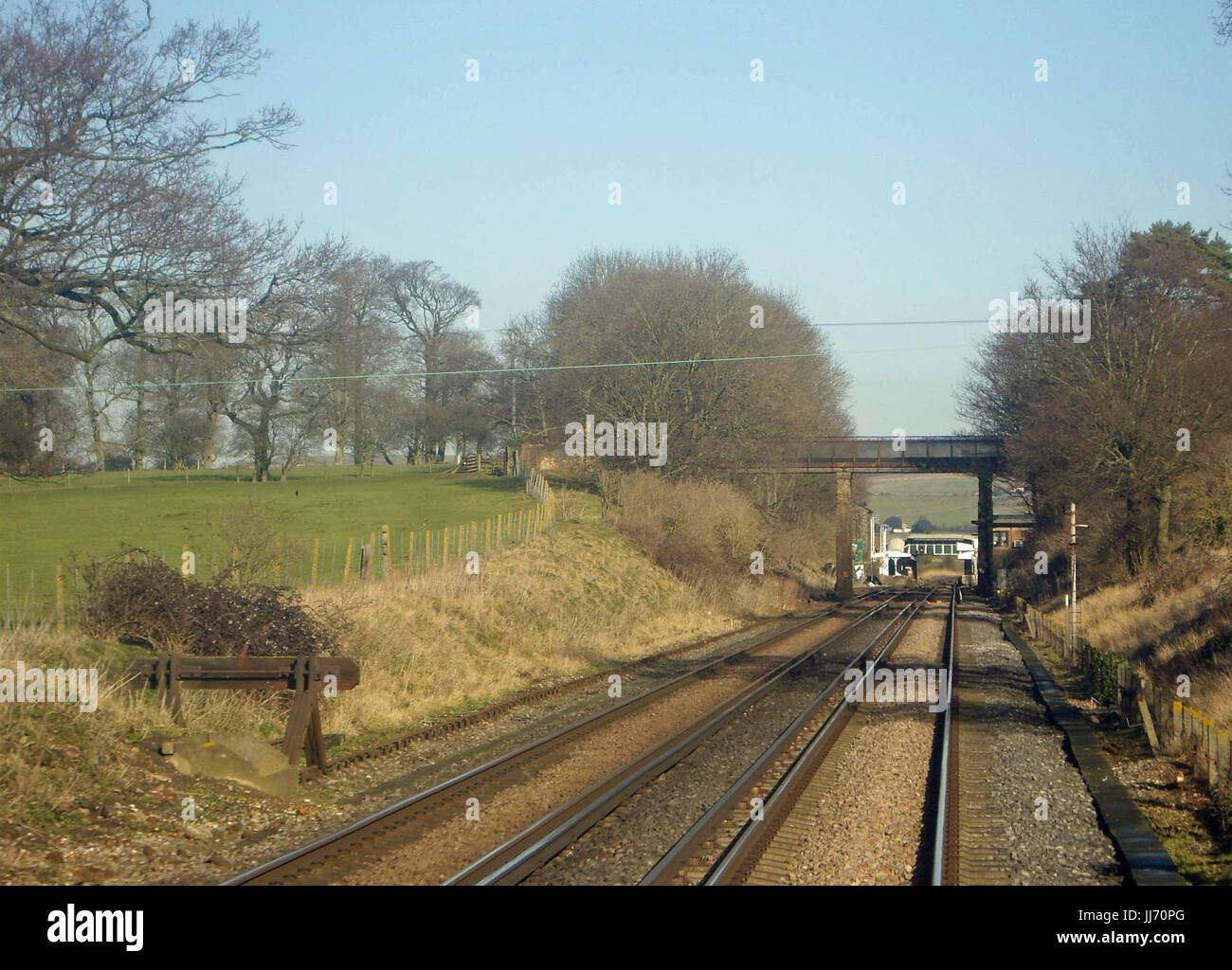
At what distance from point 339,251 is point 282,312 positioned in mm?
1529

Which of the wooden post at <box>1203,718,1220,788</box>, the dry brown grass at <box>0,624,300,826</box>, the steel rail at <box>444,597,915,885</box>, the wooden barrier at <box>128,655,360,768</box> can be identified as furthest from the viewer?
the wooden barrier at <box>128,655,360,768</box>

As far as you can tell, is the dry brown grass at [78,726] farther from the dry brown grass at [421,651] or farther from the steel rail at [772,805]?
the steel rail at [772,805]

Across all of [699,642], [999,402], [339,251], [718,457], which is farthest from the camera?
[999,402]

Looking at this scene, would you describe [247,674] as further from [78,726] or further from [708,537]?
[708,537]

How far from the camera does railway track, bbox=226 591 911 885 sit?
7.50 metres

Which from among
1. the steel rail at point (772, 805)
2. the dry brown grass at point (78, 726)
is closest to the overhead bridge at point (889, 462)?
the steel rail at point (772, 805)

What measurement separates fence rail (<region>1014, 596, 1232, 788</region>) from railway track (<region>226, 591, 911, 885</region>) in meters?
5.38

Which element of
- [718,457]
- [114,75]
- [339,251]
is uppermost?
[114,75]

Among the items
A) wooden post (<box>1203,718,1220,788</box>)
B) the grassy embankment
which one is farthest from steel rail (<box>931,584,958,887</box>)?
the grassy embankment

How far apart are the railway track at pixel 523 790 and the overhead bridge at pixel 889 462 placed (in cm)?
3421

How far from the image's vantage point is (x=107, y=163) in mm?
14055

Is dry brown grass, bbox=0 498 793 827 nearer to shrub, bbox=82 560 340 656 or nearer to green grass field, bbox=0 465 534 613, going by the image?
shrub, bbox=82 560 340 656
